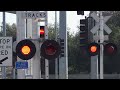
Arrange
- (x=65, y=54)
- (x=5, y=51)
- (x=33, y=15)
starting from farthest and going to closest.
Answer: (x=65, y=54), (x=33, y=15), (x=5, y=51)

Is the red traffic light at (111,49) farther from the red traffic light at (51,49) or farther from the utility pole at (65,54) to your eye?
the utility pole at (65,54)

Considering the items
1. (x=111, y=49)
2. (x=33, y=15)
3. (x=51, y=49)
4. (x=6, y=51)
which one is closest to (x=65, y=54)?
(x=111, y=49)

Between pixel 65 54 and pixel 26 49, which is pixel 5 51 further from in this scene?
pixel 65 54

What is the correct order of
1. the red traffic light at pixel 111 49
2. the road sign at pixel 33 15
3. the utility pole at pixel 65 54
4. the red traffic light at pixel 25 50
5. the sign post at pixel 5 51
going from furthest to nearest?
the utility pole at pixel 65 54 → the red traffic light at pixel 111 49 → the road sign at pixel 33 15 → the sign post at pixel 5 51 → the red traffic light at pixel 25 50

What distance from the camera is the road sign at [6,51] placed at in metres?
7.15

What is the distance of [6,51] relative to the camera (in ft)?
23.8

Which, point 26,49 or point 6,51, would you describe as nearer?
point 26,49

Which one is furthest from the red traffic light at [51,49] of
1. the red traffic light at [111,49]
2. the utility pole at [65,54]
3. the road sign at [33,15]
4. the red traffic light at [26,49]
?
the utility pole at [65,54]

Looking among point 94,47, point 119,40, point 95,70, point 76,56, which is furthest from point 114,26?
point 94,47

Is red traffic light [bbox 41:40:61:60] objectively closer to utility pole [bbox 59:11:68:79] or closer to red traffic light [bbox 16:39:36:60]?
red traffic light [bbox 16:39:36:60]

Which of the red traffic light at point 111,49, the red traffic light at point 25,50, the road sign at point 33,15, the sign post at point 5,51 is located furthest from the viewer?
the red traffic light at point 111,49

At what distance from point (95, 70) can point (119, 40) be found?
77.1 ft
